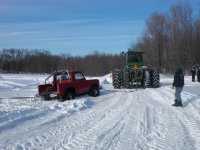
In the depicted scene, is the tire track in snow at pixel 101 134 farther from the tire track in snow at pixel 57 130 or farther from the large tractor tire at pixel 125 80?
the large tractor tire at pixel 125 80

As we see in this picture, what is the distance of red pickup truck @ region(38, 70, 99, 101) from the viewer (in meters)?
17.6

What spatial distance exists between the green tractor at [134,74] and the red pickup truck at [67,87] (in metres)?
5.14

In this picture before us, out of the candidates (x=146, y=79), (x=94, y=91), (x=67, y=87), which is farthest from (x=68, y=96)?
(x=146, y=79)

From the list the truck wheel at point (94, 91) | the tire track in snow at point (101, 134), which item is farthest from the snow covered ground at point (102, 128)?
the truck wheel at point (94, 91)

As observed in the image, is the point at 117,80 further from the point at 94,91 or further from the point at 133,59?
the point at 94,91

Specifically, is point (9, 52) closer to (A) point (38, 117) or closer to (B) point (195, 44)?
(B) point (195, 44)

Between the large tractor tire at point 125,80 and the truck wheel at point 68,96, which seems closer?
the truck wheel at point 68,96

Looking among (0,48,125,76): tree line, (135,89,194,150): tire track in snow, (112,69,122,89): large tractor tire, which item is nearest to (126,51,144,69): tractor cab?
(112,69,122,89): large tractor tire

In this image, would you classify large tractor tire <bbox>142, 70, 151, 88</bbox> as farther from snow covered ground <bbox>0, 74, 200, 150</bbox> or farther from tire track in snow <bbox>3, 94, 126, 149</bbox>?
tire track in snow <bbox>3, 94, 126, 149</bbox>

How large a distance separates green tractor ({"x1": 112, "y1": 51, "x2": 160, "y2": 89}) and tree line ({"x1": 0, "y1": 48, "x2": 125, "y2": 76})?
75.6 m

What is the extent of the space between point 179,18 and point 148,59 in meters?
9.70

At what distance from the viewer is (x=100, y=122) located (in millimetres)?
10281

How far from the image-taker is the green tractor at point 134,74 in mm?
25156

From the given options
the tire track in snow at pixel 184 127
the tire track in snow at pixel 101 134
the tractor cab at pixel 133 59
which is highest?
the tractor cab at pixel 133 59
